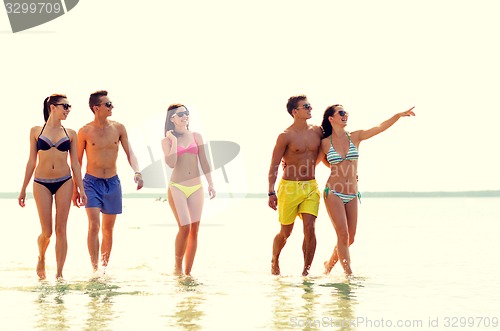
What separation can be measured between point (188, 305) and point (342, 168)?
3320 mm

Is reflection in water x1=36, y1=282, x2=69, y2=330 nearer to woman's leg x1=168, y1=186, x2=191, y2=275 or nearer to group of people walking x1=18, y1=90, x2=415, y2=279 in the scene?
group of people walking x1=18, y1=90, x2=415, y2=279

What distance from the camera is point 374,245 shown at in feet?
76.2

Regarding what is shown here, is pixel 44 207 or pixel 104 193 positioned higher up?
pixel 104 193

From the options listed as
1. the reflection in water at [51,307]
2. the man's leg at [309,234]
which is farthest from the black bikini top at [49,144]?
the man's leg at [309,234]

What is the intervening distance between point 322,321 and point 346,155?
3607 millimetres

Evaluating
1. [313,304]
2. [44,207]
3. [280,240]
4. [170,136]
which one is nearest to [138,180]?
[170,136]

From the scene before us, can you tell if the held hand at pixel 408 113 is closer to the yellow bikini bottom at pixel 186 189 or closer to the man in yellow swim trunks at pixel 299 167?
the man in yellow swim trunks at pixel 299 167

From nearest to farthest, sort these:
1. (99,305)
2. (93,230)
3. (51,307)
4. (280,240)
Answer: (51,307)
(99,305)
(93,230)
(280,240)

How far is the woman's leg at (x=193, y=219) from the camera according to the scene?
42.2ft

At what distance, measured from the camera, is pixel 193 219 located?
1300 cm

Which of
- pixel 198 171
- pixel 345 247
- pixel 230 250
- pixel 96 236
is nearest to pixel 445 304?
pixel 345 247

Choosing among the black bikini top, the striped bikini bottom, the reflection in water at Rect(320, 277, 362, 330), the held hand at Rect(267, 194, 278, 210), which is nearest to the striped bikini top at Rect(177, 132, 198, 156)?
the held hand at Rect(267, 194, 278, 210)

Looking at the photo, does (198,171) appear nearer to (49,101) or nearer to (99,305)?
(49,101)

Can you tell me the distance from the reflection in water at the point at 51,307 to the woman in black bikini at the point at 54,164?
78 centimetres
